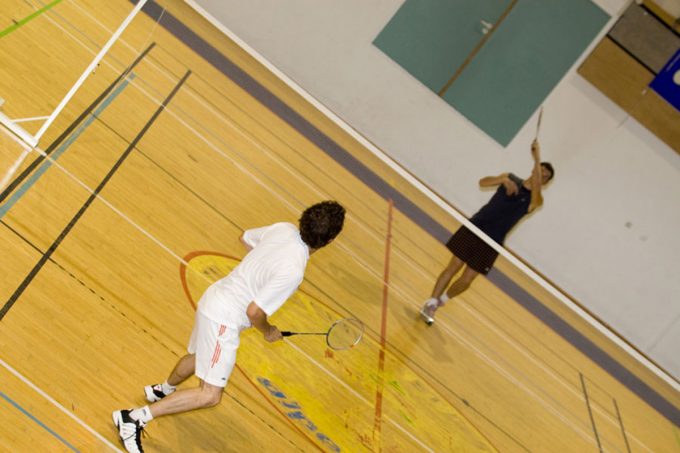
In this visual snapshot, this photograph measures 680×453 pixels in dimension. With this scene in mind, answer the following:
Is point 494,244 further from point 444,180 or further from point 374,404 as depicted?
point 444,180

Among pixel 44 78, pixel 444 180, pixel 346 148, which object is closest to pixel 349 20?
pixel 346 148

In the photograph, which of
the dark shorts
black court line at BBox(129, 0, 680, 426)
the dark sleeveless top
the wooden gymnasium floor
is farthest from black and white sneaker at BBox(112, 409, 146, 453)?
black court line at BBox(129, 0, 680, 426)

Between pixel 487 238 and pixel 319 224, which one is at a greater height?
pixel 487 238

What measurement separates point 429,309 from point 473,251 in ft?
2.34

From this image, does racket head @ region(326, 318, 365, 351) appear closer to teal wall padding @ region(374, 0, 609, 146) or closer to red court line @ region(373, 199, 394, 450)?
red court line @ region(373, 199, 394, 450)

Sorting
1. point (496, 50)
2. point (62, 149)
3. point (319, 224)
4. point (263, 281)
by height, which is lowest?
point (62, 149)

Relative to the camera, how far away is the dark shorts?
5.26m

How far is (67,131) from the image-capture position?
196 inches

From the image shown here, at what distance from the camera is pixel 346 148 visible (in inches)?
305

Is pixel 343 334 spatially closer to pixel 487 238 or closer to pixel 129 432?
pixel 487 238

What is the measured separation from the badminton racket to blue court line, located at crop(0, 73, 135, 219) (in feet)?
7.30

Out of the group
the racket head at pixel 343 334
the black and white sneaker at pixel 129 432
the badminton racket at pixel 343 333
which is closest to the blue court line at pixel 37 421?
the black and white sneaker at pixel 129 432

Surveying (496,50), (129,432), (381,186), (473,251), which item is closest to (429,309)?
(473,251)

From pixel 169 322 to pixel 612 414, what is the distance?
455 centimetres
